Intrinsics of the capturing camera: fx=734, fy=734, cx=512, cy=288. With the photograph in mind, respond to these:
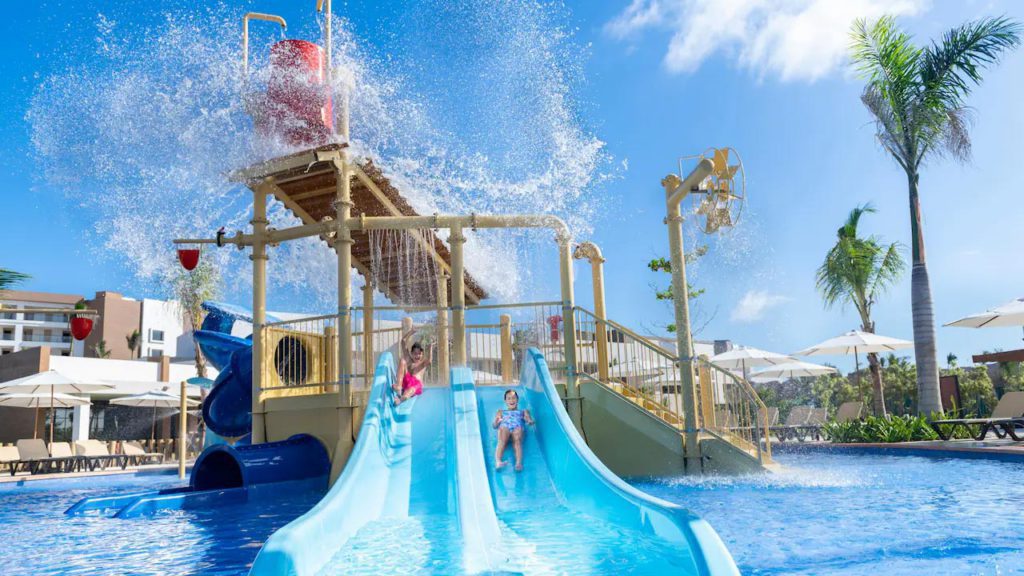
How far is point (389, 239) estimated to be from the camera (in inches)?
555

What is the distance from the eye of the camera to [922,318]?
54.5ft

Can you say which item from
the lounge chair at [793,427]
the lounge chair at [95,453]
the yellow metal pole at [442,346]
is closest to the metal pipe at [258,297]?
the yellow metal pole at [442,346]

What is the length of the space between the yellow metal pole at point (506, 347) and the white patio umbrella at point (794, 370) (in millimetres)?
13479

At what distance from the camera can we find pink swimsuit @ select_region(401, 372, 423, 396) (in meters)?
11.0

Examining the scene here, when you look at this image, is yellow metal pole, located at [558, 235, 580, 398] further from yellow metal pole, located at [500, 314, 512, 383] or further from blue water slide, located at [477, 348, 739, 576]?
yellow metal pole, located at [500, 314, 512, 383]

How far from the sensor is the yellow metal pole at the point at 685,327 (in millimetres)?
10406

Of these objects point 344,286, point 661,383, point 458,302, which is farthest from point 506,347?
point 344,286

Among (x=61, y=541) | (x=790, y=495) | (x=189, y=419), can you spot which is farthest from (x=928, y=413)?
(x=189, y=419)

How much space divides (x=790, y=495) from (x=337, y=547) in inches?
221

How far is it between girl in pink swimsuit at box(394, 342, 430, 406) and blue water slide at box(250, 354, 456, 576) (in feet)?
0.45

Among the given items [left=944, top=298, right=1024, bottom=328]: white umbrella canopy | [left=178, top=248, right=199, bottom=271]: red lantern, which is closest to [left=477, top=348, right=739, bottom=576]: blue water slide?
[left=178, top=248, right=199, bottom=271]: red lantern

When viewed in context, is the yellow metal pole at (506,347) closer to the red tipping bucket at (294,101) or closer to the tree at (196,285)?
the red tipping bucket at (294,101)

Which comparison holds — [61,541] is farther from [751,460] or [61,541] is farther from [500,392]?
[751,460]

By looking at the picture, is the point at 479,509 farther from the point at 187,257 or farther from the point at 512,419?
the point at 187,257
